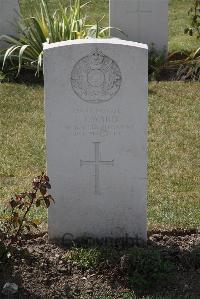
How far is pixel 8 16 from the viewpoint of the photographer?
10422 millimetres

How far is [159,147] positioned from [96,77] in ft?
8.77

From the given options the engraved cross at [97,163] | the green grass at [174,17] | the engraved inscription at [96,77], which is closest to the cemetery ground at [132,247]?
the engraved cross at [97,163]

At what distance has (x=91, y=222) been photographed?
5008mm

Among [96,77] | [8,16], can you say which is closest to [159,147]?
[96,77]

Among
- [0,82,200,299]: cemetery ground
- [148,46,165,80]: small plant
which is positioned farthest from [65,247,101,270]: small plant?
[148,46,165,80]: small plant

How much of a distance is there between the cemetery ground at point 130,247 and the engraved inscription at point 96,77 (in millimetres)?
1071

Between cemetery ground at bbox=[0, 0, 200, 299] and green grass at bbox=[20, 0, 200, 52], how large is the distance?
9.46 feet

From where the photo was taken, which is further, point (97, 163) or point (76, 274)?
point (97, 163)

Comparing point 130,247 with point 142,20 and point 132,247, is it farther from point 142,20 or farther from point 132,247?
point 142,20

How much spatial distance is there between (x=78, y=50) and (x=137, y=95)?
503 mm

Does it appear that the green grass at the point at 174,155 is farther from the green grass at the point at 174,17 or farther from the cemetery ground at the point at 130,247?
the green grass at the point at 174,17

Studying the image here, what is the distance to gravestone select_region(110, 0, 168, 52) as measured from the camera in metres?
10.4

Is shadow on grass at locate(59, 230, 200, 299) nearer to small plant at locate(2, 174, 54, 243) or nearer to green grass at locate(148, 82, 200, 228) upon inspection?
small plant at locate(2, 174, 54, 243)

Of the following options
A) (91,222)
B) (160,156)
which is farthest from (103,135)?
(160,156)
